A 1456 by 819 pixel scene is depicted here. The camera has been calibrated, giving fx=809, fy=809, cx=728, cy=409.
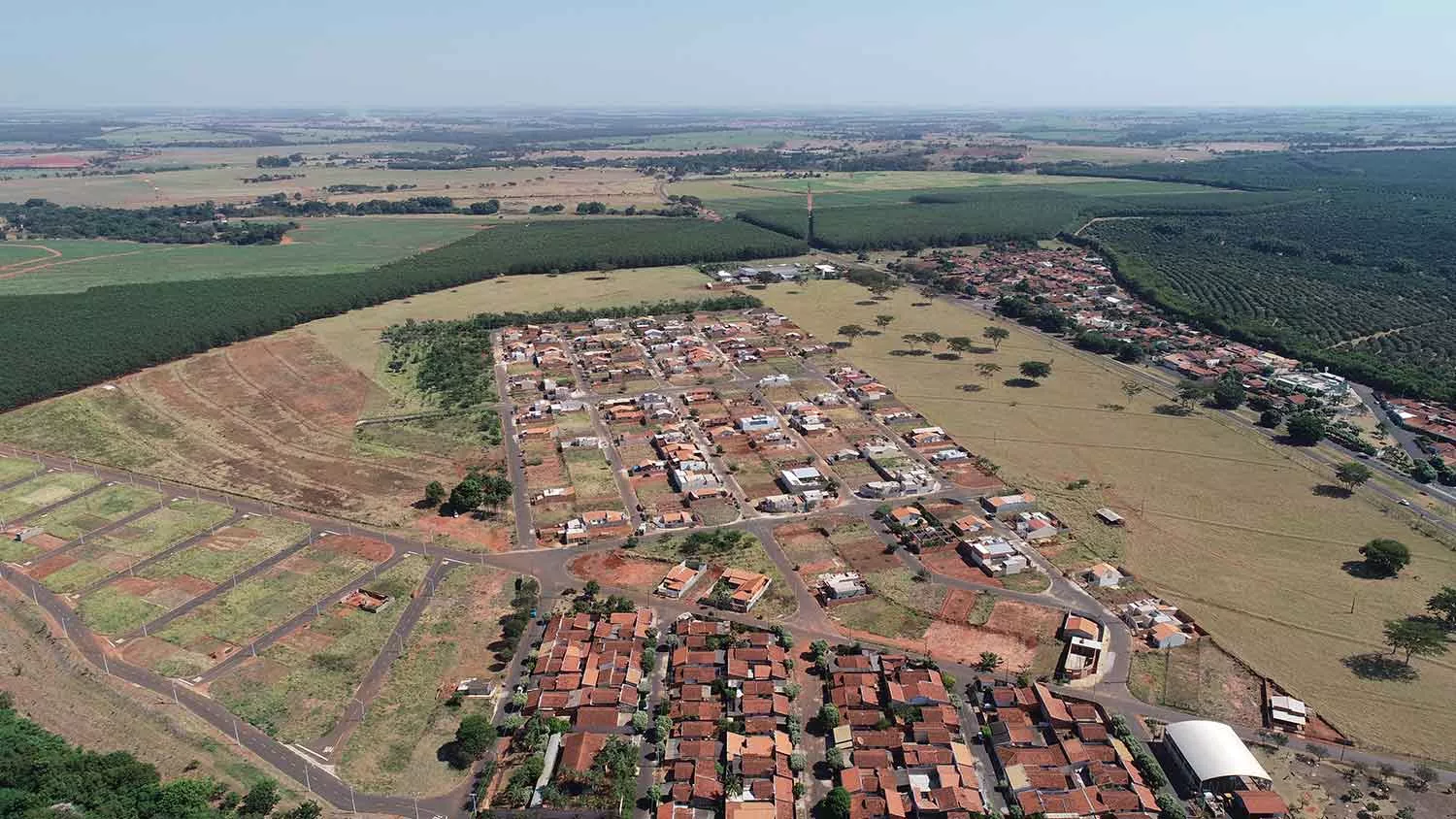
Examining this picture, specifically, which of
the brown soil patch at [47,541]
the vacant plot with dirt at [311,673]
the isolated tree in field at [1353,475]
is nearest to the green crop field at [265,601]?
the vacant plot with dirt at [311,673]

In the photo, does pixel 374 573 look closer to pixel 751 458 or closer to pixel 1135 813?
pixel 751 458

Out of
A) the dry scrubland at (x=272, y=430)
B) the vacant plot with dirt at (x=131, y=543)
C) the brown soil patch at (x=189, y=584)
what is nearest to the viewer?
the brown soil patch at (x=189, y=584)

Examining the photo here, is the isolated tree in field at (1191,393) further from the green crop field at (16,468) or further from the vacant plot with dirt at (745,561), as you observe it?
the green crop field at (16,468)

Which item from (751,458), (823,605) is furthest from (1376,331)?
(823,605)

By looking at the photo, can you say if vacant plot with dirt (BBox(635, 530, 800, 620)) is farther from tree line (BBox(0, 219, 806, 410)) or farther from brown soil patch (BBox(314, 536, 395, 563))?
tree line (BBox(0, 219, 806, 410))

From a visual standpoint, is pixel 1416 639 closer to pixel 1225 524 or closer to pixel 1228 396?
pixel 1225 524

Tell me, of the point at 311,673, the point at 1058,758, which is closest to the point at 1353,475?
the point at 1058,758

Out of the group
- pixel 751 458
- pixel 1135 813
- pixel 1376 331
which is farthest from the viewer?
pixel 1376 331
